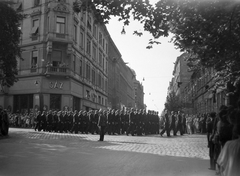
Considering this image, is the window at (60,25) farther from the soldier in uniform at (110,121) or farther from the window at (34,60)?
the soldier in uniform at (110,121)

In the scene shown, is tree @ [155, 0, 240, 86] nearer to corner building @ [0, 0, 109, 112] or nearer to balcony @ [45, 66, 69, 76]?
balcony @ [45, 66, 69, 76]

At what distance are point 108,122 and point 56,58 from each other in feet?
42.8

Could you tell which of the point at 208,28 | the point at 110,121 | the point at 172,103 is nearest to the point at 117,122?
the point at 110,121

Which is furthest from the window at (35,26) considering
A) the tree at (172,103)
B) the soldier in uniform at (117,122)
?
the tree at (172,103)

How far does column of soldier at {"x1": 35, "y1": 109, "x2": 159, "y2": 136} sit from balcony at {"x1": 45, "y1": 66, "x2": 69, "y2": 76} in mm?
6891

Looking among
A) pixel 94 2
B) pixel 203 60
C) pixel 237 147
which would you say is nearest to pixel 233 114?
pixel 237 147

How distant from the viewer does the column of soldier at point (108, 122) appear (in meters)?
23.9

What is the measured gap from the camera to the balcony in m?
32.3

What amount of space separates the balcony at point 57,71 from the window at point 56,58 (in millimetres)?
800

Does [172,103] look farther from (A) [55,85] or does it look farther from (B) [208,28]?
(B) [208,28]

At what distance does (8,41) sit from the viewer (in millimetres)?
18547

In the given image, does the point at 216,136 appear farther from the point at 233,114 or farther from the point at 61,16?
the point at 61,16

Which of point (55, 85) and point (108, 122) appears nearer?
point (108, 122)

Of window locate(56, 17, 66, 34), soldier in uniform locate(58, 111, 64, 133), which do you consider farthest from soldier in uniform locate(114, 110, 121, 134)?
window locate(56, 17, 66, 34)
